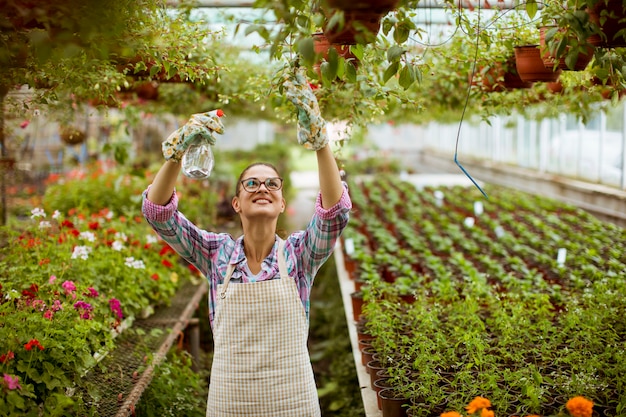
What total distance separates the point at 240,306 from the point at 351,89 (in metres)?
1.63

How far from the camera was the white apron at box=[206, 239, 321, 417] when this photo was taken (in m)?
1.96

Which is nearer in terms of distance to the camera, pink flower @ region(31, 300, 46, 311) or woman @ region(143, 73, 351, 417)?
woman @ region(143, 73, 351, 417)

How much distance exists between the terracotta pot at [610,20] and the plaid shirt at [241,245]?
909 mm

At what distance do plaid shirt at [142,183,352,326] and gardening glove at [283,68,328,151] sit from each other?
0.70ft

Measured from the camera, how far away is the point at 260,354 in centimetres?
196

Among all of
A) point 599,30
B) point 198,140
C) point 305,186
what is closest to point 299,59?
point 198,140

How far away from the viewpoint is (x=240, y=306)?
6.49 ft

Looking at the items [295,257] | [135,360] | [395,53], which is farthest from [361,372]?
[395,53]

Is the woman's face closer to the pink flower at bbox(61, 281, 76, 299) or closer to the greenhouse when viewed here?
the greenhouse

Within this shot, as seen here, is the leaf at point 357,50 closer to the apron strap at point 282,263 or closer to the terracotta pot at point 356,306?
the apron strap at point 282,263

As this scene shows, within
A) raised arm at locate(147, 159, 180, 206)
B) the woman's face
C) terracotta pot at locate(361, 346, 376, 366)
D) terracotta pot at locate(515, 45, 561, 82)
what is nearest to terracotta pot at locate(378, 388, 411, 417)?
terracotta pot at locate(361, 346, 376, 366)

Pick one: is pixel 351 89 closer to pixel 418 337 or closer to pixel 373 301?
pixel 373 301

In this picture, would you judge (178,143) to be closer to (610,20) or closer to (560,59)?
(610,20)

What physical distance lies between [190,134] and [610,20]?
4.28 ft
